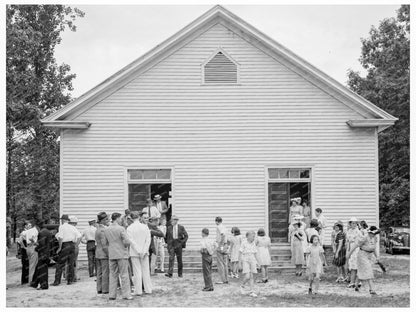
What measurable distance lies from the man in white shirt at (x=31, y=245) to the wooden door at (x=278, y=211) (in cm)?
812

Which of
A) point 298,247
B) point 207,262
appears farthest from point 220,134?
point 207,262

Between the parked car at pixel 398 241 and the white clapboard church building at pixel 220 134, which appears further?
the parked car at pixel 398 241

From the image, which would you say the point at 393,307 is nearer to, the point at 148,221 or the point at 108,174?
the point at 148,221

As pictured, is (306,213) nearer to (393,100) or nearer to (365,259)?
(365,259)

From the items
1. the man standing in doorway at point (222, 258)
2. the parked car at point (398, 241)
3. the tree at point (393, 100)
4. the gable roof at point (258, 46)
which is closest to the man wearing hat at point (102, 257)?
the man standing in doorway at point (222, 258)

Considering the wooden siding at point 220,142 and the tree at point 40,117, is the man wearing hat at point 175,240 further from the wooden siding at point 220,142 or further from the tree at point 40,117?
the tree at point 40,117

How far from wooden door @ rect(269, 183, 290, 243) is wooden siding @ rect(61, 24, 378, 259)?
0.67 m

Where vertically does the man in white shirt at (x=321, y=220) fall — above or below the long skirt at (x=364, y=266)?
above

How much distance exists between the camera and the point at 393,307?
12406mm

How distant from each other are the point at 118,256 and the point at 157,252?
498 centimetres

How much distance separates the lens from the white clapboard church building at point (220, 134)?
2022 cm

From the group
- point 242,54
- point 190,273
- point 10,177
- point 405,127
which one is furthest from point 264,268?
point 10,177

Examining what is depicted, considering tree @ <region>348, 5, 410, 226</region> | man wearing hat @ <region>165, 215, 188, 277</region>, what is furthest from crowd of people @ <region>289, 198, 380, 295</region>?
tree @ <region>348, 5, 410, 226</region>

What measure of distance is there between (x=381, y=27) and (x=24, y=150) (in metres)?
22.8
